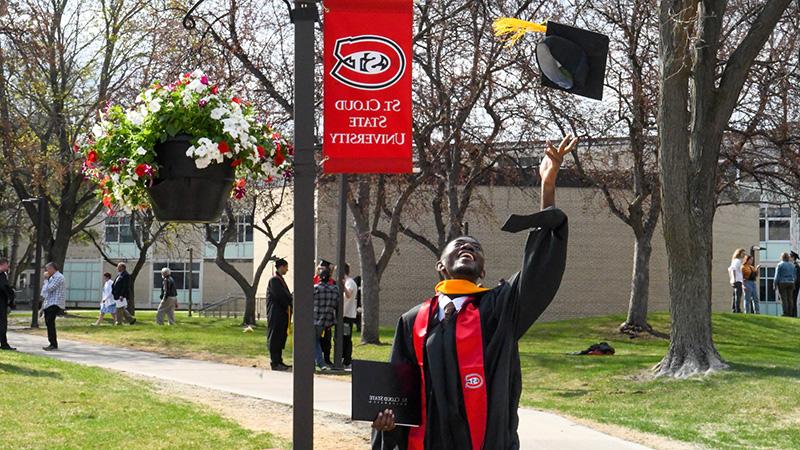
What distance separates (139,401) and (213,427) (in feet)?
6.44

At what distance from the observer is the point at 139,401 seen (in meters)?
11.5

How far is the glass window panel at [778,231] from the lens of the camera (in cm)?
6541

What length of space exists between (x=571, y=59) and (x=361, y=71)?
133 cm

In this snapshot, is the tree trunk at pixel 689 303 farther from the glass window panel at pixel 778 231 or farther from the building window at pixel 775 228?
the glass window panel at pixel 778 231

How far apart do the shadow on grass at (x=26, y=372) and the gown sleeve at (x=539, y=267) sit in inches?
422

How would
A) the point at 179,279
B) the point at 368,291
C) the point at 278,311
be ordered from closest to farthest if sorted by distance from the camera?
1. the point at 278,311
2. the point at 368,291
3. the point at 179,279

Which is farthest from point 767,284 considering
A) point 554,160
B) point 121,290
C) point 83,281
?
point 554,160

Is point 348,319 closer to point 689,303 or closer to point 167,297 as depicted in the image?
point 689,303

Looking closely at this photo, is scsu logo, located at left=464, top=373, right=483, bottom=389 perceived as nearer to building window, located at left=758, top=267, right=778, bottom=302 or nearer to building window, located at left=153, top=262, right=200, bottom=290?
building window, located at left=758, top=267, right=778, bottom=302

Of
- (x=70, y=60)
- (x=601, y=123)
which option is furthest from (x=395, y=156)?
(x=70, y=60)

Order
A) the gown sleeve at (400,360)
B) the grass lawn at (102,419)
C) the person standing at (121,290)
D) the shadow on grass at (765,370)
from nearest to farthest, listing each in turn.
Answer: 1. the gown sleeve at (400,360)
2. the grass lawn at (102,419)
3. the shadow on grass at (765,370)
4. the person standing at (121,290)

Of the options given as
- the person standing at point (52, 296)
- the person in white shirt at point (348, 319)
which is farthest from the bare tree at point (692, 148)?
the person standing at point (52, 296)

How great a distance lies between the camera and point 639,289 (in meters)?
27.4

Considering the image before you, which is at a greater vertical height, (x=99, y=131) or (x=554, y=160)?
(x=99, y=131)
